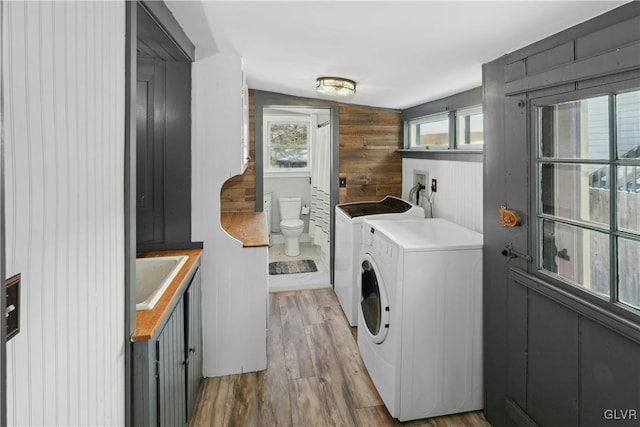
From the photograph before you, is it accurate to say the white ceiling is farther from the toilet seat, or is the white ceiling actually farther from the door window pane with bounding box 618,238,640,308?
the toilet seat

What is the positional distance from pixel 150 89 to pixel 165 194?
641mm

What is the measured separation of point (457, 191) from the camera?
3031mm

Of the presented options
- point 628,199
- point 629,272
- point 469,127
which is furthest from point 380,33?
point 469,127

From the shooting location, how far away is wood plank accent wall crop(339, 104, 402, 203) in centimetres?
404

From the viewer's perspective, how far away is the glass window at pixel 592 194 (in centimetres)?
136

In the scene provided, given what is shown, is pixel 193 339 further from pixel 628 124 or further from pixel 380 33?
pixel 628 124

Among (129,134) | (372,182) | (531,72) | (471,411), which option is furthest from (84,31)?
(372,182)

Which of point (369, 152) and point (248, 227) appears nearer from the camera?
point (248, 227)

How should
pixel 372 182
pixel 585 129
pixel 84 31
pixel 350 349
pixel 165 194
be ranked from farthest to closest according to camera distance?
pixel 372 182
pixel 350 349
pixel 165 194
pixel 585 129
pixel 84 31

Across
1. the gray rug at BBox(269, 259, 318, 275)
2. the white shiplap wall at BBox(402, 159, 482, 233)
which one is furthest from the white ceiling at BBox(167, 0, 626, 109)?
the gray rug at BBox(269, 259, 318, 275)

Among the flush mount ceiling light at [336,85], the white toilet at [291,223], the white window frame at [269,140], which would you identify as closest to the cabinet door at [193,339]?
the flush mount ceiling light at [336,85]

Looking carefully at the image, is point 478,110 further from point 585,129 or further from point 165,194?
point 165,194

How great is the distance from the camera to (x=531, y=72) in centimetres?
176

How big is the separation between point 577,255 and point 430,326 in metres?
0.83
